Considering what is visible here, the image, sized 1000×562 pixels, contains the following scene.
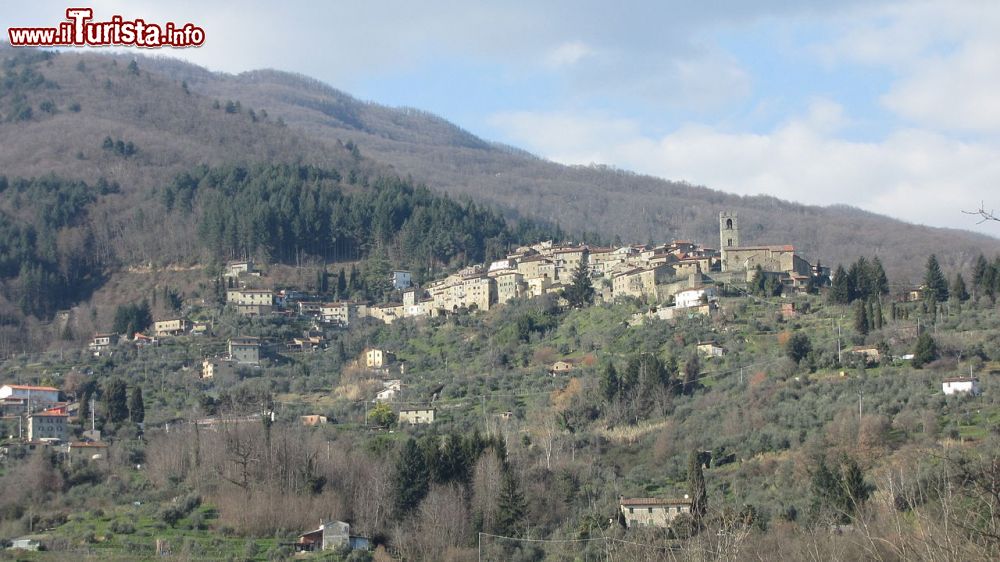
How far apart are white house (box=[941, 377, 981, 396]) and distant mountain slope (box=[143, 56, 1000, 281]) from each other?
49555 mm

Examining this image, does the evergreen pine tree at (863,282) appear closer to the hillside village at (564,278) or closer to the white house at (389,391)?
the hillside village at (564,278)

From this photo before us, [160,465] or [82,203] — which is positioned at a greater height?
[82,203]

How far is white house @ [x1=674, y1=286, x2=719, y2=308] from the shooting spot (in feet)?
222

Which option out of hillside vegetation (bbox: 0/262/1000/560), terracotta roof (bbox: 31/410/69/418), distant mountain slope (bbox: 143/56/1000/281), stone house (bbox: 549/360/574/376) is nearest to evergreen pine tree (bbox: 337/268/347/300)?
hillside vegetation (bbox: 0/262/1000/560)

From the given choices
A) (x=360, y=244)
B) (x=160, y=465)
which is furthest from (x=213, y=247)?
(x=160, y=465)

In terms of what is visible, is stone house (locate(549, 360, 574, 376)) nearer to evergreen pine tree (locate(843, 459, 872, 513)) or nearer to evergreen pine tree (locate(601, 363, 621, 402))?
evergreen pine tree (locate(601, 363, 621, 402))

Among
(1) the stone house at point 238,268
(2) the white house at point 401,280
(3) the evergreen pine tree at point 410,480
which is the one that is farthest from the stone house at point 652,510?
(1) the stone house at point 238,268

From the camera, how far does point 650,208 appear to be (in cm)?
15625

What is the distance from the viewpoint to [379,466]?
156 ft

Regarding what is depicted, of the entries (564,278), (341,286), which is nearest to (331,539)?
(564,278)

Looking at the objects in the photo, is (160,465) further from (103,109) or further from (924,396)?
(103,109)

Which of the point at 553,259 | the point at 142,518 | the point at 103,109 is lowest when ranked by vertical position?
the point at 142,518

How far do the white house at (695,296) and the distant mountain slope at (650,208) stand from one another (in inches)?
1332

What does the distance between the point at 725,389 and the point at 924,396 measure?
356 inches
